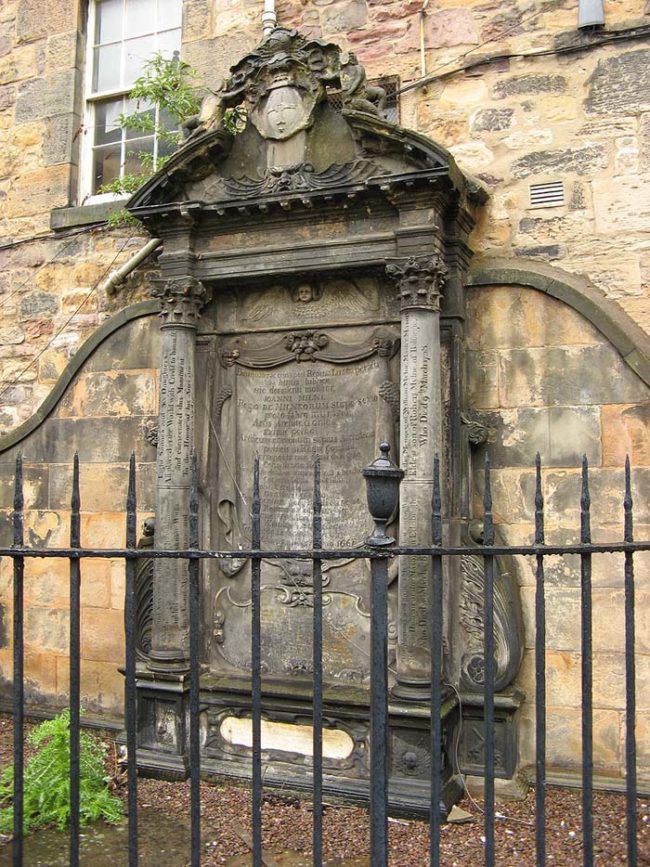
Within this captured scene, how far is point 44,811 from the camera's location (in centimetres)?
456

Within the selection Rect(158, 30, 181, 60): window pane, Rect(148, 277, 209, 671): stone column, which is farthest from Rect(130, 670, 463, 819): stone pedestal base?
Rect(158, 30, 181, 60): window pane

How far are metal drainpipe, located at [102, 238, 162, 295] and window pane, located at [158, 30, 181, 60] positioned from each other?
1.70 metres

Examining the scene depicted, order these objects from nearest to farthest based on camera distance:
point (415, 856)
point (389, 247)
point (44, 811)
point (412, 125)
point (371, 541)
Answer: point (371, 541)
point (415, 856)
point (44, 811)
point (389, 247)
point (412, 125)

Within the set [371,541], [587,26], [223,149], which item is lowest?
[371,541]

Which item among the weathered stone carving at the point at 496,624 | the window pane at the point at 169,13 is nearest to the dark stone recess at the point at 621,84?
the weathered stone carving at the point at 496,624

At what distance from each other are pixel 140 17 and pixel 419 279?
4009 millimetres

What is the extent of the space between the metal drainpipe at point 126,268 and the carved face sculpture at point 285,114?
131cm

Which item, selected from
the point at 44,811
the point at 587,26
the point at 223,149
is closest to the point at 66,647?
the point at 44,811

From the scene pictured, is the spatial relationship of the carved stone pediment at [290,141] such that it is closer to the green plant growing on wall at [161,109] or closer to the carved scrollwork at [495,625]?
the green plant growing on wall at [161,109]

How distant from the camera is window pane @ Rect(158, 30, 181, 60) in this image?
685 cm

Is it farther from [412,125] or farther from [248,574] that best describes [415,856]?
[412,125]

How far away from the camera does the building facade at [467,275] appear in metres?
4.97

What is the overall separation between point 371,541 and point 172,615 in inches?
132

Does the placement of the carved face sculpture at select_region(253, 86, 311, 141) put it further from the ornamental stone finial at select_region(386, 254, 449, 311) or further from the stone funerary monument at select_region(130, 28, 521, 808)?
the ornamental stone finial at select_region(386, 254, 449, 311)
